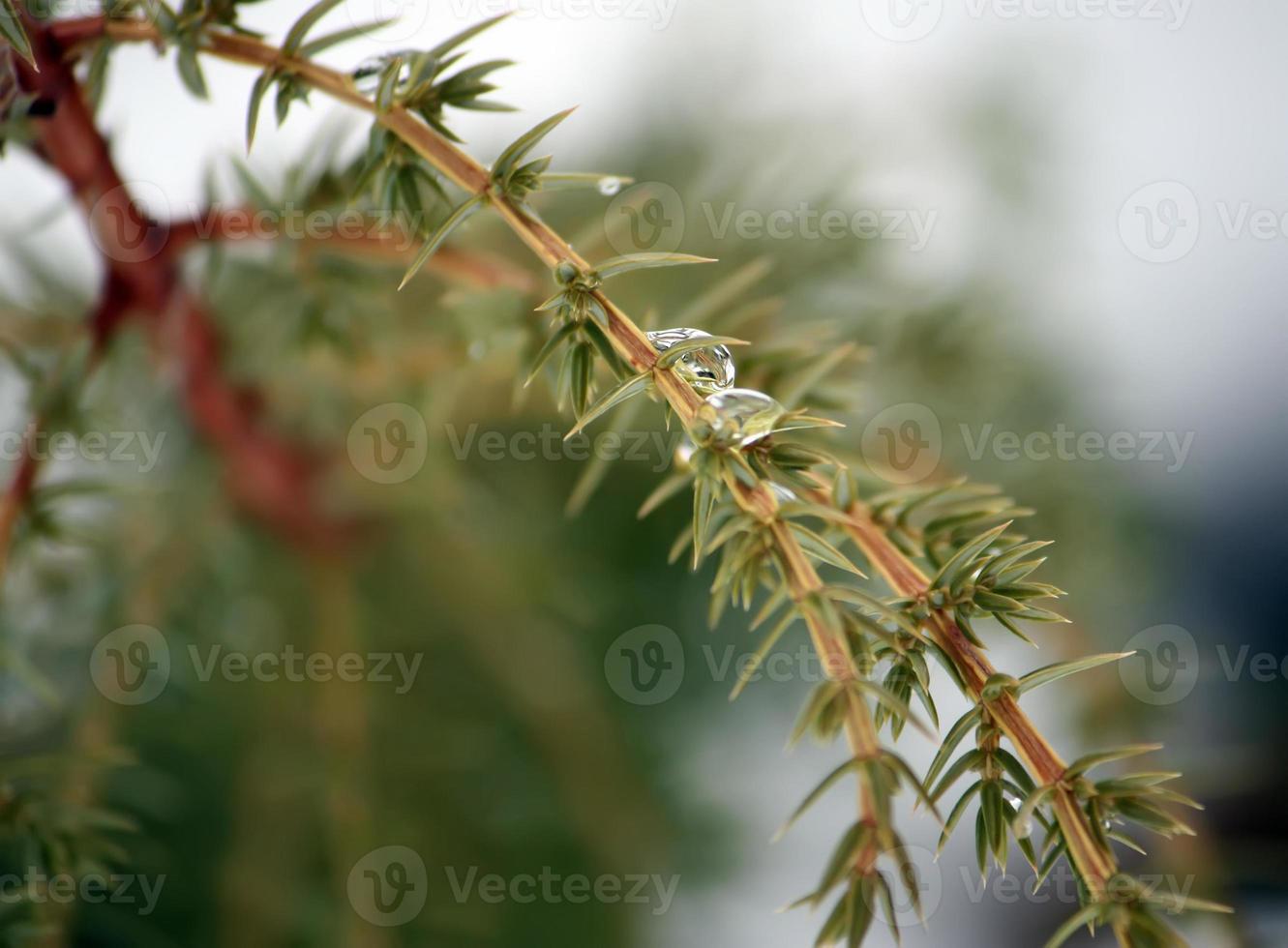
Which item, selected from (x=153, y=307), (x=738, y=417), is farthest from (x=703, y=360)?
(x=153, y=307)

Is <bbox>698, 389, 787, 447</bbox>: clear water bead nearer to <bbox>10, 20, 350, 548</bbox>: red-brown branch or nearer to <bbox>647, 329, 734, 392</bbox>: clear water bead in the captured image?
<bbox>647, 329, 734, 392</bbox>: clear water bead

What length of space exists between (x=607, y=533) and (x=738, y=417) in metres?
0.30

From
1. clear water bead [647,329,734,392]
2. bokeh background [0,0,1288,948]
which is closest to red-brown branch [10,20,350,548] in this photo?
bokeh background [0,0,1288,948]

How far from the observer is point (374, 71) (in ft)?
0.52

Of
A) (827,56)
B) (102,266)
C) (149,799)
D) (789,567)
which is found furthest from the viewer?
(827,56)

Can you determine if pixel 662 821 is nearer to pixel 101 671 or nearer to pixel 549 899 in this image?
pixel 549 899

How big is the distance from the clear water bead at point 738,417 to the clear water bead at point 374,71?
0.07 m

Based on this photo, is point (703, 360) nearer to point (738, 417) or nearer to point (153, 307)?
point (738, 417)

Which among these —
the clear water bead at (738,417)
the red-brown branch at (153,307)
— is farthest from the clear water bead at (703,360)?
the red-brown branch at (153,307)

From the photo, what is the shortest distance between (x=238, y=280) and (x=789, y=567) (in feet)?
0.69

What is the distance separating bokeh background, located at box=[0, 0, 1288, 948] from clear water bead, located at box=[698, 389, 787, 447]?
83 mm

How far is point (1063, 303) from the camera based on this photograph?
532 millimetres

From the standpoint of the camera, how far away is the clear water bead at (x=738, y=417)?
0.12 meters

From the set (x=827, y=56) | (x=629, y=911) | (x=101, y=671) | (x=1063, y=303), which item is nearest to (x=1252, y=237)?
(x=1063, y=303)
